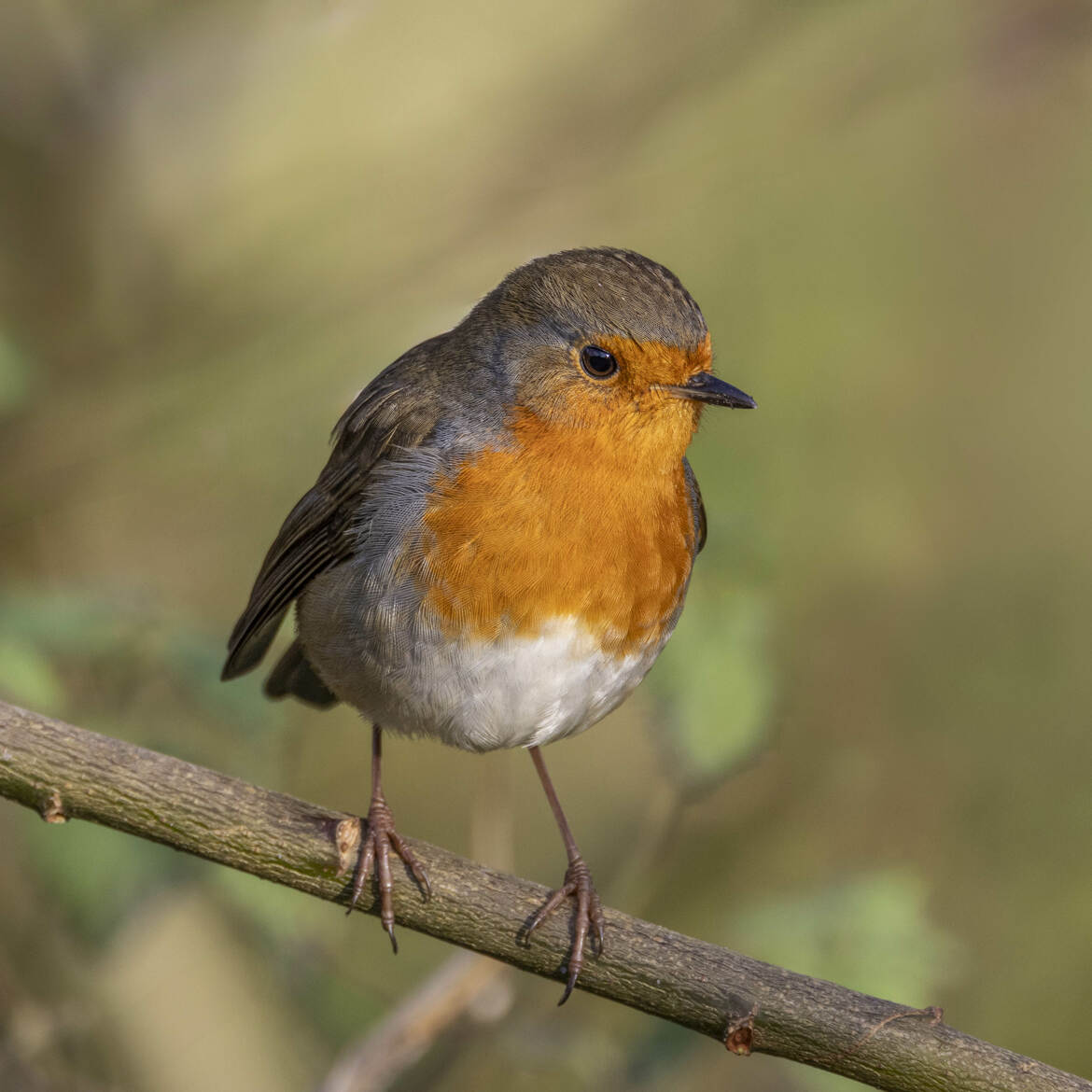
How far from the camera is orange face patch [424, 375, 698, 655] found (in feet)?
9.75

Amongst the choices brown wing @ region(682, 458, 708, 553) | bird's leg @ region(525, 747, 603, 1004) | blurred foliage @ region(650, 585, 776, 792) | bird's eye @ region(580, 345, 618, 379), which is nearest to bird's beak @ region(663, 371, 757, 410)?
bird's eye @ region(580, 345, 618, 379)

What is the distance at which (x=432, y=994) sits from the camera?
326 centimetres

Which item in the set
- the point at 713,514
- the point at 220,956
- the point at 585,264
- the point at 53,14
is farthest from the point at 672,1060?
the point at 53,14

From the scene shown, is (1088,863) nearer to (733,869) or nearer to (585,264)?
(733,869)

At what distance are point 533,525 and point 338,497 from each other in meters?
0.64

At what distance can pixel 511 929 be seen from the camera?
269 cm

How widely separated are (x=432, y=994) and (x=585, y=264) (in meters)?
1.67

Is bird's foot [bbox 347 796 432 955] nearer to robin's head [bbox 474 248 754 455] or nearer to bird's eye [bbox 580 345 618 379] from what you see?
robin's head [bbox 474 248 754 455]

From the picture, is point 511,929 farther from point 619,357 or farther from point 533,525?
point 619,357

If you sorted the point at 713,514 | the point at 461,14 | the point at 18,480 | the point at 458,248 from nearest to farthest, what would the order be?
the point at 713,514 < the point at 18,480 < the point at 458,248 < the point at 461,14

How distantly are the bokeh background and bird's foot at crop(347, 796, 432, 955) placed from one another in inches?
40.0

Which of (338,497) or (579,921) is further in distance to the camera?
(338,497)

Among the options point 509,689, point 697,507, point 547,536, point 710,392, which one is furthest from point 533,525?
point 697,507

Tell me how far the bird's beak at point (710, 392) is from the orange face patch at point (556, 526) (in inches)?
1.1
